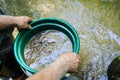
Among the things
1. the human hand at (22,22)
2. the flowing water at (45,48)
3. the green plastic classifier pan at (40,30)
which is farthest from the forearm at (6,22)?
the flowing water at (45,48)

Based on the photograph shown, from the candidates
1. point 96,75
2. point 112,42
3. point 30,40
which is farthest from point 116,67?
point 30,40

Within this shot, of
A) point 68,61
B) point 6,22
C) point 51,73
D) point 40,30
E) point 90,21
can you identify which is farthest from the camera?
point 90,21

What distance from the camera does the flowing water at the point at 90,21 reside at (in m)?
3.56

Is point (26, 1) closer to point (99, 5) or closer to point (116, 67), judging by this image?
point (99, 5)

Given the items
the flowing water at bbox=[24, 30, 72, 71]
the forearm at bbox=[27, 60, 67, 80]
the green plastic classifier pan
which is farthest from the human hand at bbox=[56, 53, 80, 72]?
the flowing water at bbox=[24, 30, 72, 71]

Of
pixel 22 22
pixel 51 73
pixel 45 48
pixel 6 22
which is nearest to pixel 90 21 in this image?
pixel 45 48

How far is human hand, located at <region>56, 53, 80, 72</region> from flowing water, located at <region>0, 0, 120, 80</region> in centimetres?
95

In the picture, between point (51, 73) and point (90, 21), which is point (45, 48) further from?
point (90, 21)

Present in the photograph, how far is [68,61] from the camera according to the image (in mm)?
2521

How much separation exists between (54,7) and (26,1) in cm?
50

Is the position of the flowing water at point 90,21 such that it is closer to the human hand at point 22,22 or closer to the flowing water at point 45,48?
the flowing water at point 45,48

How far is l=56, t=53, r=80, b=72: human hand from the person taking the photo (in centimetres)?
248

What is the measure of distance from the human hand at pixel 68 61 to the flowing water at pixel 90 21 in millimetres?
950

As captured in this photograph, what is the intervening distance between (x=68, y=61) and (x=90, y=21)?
61.7 inches
